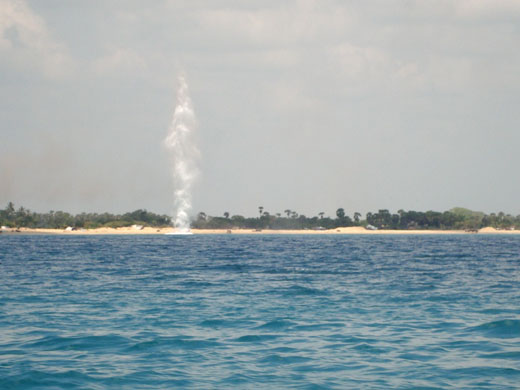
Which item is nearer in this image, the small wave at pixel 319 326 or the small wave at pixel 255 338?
the small wave at pixel 255 338

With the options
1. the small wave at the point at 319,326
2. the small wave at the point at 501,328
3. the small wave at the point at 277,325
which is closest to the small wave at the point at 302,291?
the small wave at the point at 277,325

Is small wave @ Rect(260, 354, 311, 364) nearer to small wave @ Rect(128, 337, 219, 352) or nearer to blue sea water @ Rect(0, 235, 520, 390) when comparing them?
blue sea water @ Rect(0, 235, 520, 390)

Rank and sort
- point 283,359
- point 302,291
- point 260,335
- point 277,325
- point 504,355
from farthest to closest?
1. point 302,291
2. point 277,325
3. point 260,335
4. point 504,355
5. point 283,359

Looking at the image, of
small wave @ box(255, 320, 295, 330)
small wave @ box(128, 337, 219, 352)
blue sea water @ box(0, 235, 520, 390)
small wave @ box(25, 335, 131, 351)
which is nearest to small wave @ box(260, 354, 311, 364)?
blue sea water @ box(0, 235, 520, 390)

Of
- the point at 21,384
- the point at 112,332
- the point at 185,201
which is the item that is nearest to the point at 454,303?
the point at 112,332

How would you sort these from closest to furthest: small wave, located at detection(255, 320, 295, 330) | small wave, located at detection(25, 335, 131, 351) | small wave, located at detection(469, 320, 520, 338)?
1. small wave, located at detection(25, 335, 131, 351)
2. small wave, located at detection(469, 320, 520, 338)
3. small wave, located at detection(255, 320, 295, 330)

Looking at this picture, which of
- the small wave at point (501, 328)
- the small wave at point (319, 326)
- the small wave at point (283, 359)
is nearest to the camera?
the small wave at point (283, 359)

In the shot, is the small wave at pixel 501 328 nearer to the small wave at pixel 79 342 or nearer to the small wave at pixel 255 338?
the small wave at pixel 255 338

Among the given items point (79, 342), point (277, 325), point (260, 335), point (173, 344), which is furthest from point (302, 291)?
point (79, 342)

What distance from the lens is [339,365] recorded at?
2139cm

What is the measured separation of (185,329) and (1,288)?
21.4m

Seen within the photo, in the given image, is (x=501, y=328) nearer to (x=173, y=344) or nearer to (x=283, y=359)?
(x=283, y=359)

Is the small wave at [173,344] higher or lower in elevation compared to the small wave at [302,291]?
lower

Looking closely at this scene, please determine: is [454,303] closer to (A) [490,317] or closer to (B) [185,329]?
(A) [490,317]
